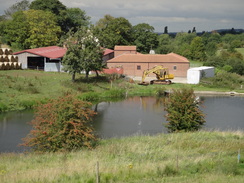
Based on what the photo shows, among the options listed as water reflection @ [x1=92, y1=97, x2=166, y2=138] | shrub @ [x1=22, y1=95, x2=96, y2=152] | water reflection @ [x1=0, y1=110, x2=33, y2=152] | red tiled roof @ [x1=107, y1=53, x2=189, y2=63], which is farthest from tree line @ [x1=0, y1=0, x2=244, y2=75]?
shrub @ [x1=22, y1=95, x2=96, y2=152]

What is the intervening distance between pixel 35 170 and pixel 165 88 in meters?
32.0

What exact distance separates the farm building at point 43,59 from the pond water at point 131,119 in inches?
547

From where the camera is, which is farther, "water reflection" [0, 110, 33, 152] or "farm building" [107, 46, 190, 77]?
"farm building" [107, 46, 190, 77]

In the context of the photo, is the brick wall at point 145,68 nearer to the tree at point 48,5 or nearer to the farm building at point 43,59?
the farm building at point 43,59

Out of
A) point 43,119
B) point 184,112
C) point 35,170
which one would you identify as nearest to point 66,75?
point 184,112

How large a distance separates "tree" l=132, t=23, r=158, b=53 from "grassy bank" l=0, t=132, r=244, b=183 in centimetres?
5766

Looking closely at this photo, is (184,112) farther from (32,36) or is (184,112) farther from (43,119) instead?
(32,36)

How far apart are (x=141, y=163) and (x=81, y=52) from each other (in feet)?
89.4

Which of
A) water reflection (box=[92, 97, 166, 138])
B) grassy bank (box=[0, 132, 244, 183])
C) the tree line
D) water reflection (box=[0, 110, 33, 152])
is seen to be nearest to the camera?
grassy bank (box=[0, 132, 244, 183])

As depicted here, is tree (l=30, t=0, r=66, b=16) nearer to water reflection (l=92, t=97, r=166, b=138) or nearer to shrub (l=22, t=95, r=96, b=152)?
water reflection (l=92, t=97, r=166, b=138)

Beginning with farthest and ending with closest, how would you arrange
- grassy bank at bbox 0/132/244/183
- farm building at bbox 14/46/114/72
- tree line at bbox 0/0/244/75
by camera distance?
tree line at bbox 0/0/244/75 < farm building at bbox 14/46/114/72 < grassy bank at bbox 0/132/244/183

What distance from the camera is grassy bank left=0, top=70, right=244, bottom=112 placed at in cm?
3369

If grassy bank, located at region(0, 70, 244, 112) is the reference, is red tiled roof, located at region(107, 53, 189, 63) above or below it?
above

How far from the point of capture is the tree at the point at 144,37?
75.9 m
